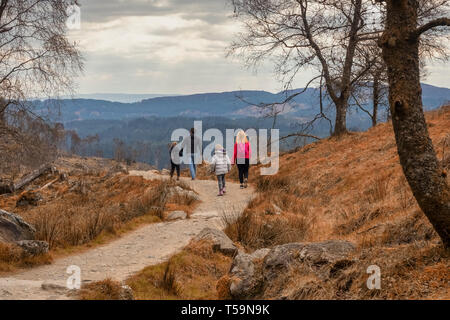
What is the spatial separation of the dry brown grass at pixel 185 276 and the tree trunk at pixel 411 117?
9.58 feet

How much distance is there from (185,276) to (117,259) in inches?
61.9

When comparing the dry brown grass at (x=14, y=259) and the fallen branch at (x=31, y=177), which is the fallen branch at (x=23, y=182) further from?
the dry brown grass at (x=14, y=259)

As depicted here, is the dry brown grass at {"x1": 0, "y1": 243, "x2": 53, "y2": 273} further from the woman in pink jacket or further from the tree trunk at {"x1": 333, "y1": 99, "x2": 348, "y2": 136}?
the tree trunk at {"x1": 333, "y1": 99, "x2": 348, "y2": 136}

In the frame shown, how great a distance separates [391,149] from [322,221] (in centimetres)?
570

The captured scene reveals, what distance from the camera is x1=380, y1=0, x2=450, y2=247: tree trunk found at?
4285mm

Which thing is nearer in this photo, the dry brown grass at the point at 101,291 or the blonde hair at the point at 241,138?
the dry brown grass at the point at 101,291

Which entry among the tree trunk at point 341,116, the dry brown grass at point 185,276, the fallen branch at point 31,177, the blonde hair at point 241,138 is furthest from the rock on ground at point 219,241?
the fallen branch at point 31,177

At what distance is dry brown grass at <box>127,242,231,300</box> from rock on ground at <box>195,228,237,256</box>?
12 cm

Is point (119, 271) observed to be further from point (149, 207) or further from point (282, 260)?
point (149, 207)

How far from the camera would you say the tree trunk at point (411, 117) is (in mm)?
4285

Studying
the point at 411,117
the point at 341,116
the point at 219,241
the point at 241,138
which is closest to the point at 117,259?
the point at 219,241

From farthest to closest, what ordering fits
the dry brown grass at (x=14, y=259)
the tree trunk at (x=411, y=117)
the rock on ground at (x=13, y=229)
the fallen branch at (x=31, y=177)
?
the fallen branch at (x=31, y=177)
the rock on ground at (x=13, y=229)
the dry brown grass at (x=14, y=259)
the tree trunk at (x=411, y=117)

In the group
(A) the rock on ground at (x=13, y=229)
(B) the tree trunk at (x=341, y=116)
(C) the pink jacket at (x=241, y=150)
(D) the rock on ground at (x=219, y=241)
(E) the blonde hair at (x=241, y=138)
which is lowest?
(D) the rock on ground at (x=219, y=241)

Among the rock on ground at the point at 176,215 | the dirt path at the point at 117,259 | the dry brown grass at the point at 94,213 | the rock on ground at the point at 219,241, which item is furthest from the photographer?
the rock on ground at the point at 176,215
